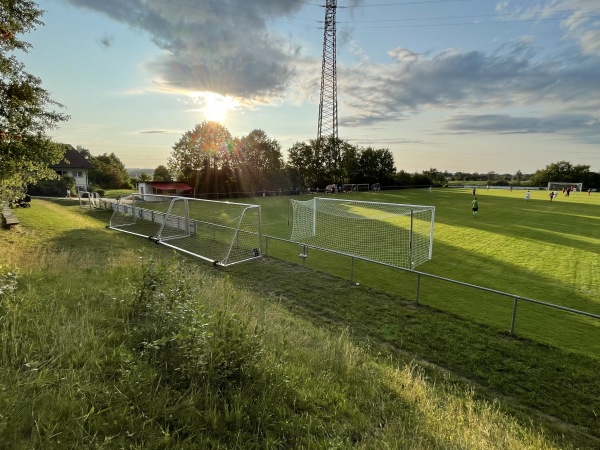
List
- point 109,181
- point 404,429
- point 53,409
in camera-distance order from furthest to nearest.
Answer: point 109,181 → point 404,429 → point 53,409

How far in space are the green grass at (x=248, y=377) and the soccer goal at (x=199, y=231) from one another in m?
5.53

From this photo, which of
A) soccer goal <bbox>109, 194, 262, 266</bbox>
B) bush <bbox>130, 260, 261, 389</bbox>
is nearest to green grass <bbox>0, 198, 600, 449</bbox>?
bush <bbox>130, 260, 261, 389</bbox>

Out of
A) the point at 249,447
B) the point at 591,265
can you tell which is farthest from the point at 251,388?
the point at 591,265

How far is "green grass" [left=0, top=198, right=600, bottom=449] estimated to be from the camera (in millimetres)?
2883

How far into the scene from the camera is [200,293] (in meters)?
6.73

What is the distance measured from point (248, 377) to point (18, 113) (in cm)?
1534

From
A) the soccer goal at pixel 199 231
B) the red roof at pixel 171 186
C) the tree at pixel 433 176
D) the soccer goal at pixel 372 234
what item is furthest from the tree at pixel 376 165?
the soccer goal at pixel 199 231

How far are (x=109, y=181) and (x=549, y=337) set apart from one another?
72115mm

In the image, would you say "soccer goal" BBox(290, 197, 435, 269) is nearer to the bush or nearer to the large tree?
the bush

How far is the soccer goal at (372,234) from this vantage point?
14525mm

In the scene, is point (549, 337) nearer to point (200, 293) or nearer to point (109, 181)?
point (200, 293)

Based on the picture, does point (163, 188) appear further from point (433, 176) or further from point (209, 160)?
point (433, 176)

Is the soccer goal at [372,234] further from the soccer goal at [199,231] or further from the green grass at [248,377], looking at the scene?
the green grass at [248,377]

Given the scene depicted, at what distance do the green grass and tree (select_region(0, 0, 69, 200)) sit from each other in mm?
7521
